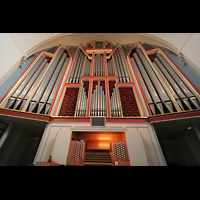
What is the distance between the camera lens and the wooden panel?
4.14 m

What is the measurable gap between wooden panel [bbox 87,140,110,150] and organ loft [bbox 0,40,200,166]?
0.13ft

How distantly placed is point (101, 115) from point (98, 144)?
126cm

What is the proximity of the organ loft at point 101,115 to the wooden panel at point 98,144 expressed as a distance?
0.04 meters

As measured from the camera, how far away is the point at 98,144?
432 cm

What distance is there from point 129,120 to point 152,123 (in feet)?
3.16

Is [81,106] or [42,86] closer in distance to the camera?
[81,106]

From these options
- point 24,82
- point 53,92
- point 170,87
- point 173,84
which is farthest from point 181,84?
point 24,82

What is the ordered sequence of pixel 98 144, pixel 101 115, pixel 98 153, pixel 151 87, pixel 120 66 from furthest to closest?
pixel 120 66
pixel 151 87
pixel 101 115
pixel 98 144
pixel 98 153

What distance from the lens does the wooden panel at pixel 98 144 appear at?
13.6 ft

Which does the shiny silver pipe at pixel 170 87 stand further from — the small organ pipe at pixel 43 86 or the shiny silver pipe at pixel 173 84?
the small organ pipe at pixel 43 86

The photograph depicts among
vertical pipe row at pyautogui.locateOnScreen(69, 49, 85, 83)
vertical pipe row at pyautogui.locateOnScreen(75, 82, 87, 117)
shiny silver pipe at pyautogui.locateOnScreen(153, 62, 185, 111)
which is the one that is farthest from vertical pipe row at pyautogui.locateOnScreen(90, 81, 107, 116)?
shiny silver pipe at pyautogui.locateOnScreen(153, 62, 185, 111)

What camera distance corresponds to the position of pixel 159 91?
16.3 feet

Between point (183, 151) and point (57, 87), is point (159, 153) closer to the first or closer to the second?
point (183, 151)

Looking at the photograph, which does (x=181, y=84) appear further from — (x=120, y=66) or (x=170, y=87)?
(x=120, y=66)
